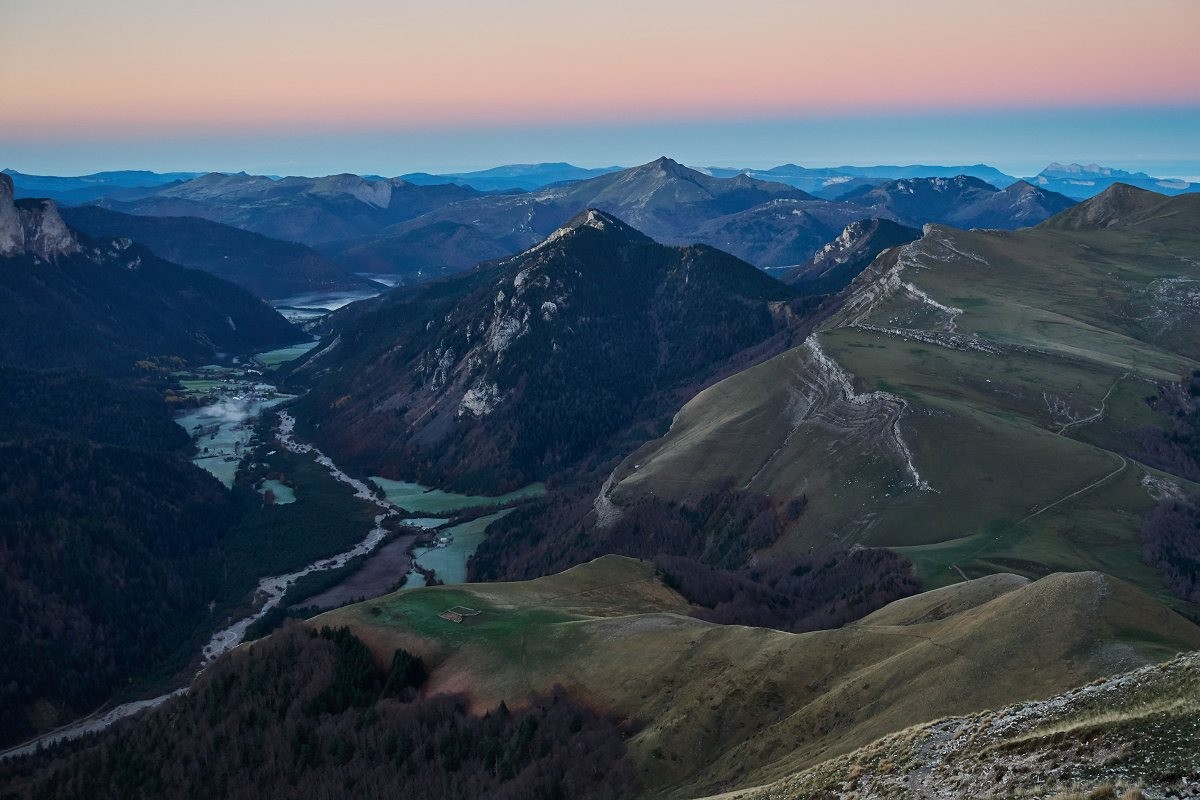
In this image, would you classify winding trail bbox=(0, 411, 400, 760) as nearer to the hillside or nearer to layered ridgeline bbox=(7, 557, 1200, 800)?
layered ridgeline bbox=(7, 557, 1200, 800)

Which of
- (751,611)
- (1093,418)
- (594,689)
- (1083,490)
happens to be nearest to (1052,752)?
(594,689)

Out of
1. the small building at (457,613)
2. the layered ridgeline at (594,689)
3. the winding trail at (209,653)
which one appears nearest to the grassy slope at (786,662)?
the layered ridgeline at (594,689)

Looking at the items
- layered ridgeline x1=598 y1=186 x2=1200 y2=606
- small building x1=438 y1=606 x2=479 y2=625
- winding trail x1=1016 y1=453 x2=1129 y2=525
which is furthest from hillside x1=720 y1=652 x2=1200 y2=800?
winding trail x1=1016 y1=453 x2=1129 y2=525

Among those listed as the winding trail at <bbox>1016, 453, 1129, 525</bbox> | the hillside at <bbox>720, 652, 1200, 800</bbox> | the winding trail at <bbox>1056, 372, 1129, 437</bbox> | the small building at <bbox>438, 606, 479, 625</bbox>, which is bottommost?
the small building at <bbox>438, 606, 479, 625</bbox>

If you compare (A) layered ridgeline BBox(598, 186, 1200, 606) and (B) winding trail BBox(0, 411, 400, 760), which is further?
(B) winding trail BBox(0, 411, 400, 760)

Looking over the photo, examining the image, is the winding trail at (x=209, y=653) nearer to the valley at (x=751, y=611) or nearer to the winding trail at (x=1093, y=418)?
the valley at (x=751, y=611)

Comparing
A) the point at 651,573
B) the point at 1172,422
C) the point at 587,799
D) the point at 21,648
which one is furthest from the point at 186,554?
the point at 1172,422

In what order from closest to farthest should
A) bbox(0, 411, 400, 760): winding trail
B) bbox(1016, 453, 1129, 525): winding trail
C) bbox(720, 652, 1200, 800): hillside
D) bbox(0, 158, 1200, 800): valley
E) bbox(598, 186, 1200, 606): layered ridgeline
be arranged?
bbox(720, 652, 1200, 800): hillside < bbox(0, 158, 1200, 800): valley < bbox(598, 186, 1200, 606): layered ridgeline < bbox(1016, 453, 1129, 525): winding trail < bbox(0, 411, 400, 760): winding trail
